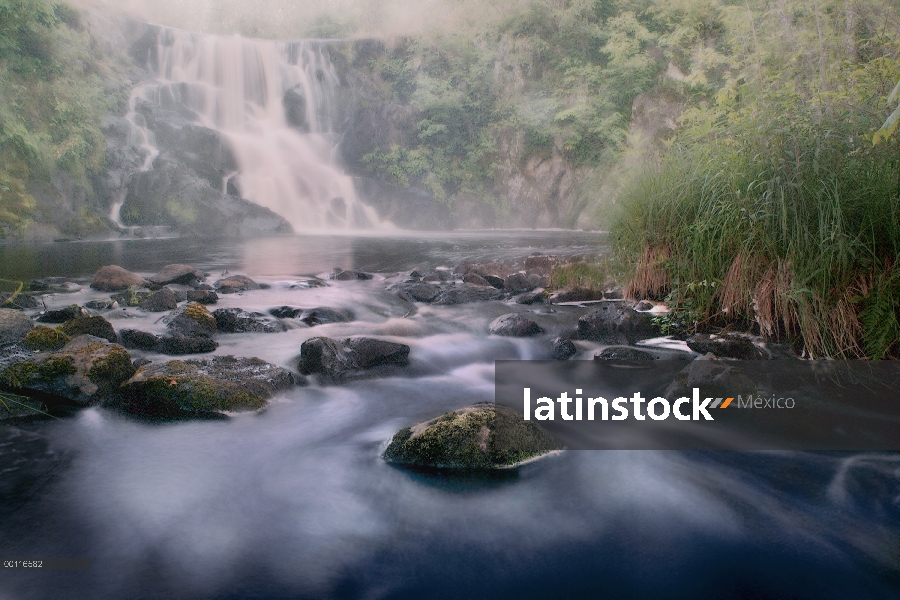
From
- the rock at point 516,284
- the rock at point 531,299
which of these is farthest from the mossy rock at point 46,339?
the rock at point 516,284

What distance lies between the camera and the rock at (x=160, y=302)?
461cm

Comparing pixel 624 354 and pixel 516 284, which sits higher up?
pixel 516 284

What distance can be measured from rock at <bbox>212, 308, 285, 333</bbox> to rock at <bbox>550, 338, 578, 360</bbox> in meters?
2.12

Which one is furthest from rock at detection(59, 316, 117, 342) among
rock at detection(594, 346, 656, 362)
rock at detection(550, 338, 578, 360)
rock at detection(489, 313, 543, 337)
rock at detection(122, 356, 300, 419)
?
rock at detection(594, 346, 656, 362)

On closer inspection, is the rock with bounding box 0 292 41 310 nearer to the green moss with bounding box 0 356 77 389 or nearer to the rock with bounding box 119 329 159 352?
the rock with bounding box 119 329 159 352

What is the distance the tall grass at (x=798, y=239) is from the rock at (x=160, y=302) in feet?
13.7

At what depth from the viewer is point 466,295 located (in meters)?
5.22

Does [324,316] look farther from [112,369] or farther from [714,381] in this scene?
[714,381]

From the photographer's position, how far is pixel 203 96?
48.4 feet

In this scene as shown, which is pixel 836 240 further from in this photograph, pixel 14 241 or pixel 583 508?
pixel 14 241

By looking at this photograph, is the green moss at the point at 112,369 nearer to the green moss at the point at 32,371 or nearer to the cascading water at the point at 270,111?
the green moss at the point at 32,371

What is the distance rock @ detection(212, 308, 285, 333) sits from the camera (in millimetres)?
4027

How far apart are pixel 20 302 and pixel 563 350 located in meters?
4.58

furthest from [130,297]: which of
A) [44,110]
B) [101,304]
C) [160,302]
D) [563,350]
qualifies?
[44,110]
